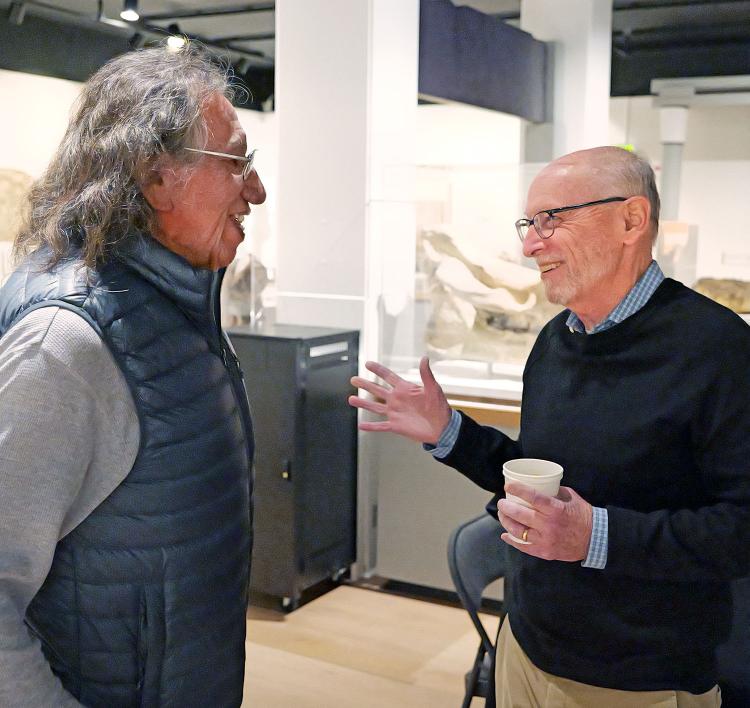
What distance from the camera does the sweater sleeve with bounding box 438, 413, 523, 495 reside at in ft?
6.17

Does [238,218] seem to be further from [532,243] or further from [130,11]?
[130,11]

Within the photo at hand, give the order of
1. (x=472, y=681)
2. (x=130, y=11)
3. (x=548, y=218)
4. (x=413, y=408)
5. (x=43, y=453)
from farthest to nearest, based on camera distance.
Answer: (x=130, y=11), (x=472, y=681), (x=413, y=408), (x=548, y=218), (x=43, y=453)

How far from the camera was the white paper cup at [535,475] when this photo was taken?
4.75 ft

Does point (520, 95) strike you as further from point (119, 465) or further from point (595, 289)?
point (119, 465)

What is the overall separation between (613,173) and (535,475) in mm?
585

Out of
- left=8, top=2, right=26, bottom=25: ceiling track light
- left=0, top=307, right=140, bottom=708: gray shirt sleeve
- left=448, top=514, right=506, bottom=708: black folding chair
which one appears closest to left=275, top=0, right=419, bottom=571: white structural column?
left=448, top=514, right=506, bottom=708: black folding chair

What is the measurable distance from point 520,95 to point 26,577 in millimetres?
A: 4990

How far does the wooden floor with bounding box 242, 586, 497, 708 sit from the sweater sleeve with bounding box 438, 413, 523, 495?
→ 158cm

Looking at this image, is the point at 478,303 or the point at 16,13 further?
the point at 16,13

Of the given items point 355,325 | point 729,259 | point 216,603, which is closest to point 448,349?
point 355,325

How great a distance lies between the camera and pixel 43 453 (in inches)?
45.9

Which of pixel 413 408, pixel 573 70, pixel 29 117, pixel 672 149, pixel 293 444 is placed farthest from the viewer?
pixel 672 149

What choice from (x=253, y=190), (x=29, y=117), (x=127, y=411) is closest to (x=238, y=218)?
(x=253, y=190)

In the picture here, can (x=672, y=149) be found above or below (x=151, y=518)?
above
